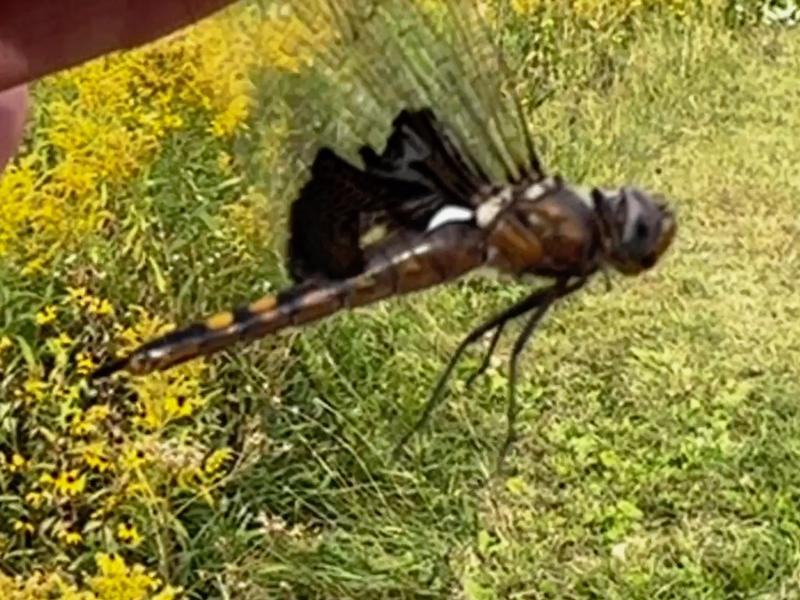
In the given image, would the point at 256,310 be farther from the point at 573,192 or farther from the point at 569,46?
the point at 569,46

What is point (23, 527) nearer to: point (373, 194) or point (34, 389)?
point (34, 389)

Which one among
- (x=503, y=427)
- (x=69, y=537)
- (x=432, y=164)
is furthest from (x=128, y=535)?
(x=432, y=164)

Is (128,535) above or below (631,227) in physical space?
below

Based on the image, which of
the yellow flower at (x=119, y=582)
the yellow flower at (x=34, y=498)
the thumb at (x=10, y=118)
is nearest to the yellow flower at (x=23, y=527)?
the yellow flower at (x=34, y=498)

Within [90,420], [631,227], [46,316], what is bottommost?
[90,420]

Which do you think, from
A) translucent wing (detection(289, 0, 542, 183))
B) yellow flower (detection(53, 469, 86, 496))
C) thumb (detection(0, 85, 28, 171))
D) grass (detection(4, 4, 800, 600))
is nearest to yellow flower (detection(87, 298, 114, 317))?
grass (detection(4, 4, 800, 600))

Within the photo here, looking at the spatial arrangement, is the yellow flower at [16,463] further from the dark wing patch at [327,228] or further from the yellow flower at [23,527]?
the dark wing patch at [327,228]

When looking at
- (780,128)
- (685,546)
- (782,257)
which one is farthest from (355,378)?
(780,128)
